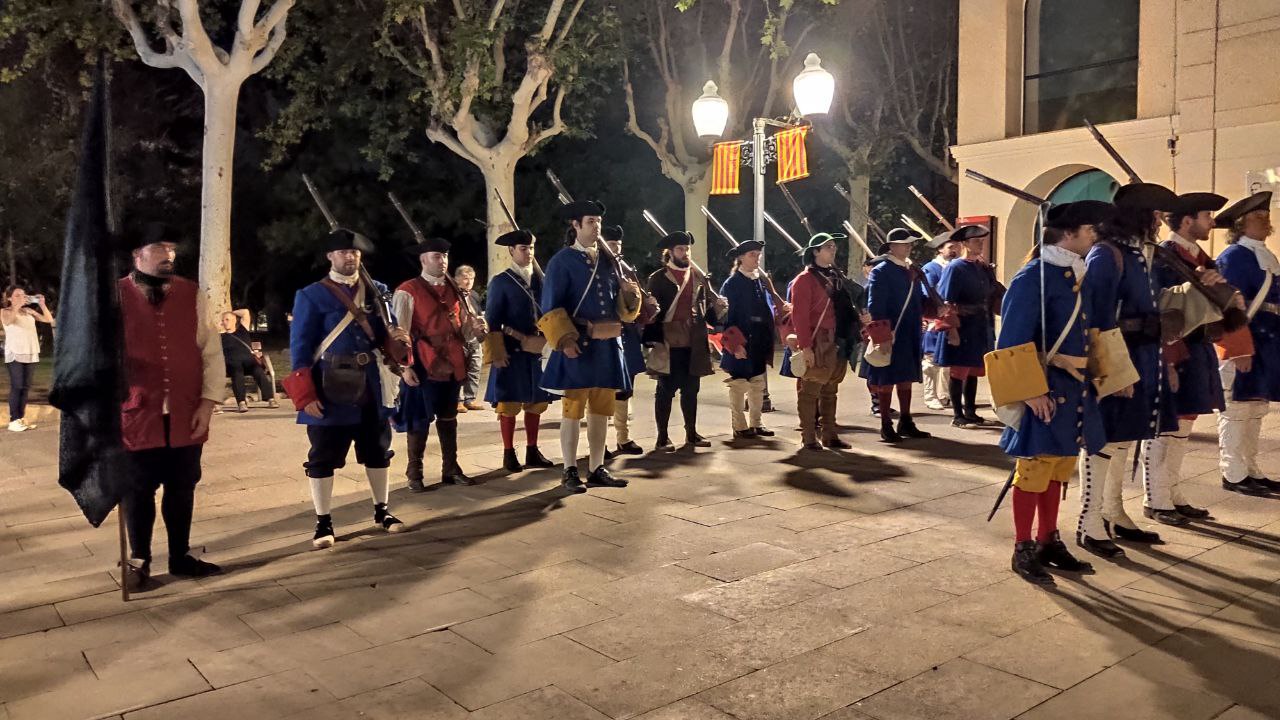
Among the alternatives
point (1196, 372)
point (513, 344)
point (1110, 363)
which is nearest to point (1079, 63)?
point (1196, 372)

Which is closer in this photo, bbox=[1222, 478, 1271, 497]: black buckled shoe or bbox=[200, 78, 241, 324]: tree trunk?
bbox=[1222, 478, 1271, 497]: black buckled shoe

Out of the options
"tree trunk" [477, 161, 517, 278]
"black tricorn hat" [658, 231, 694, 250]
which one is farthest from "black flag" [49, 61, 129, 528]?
"tree trunk" [477, 161, 517, 278]

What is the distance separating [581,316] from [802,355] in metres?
2.50

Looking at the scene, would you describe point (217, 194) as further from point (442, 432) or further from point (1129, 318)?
point (1129, 318)

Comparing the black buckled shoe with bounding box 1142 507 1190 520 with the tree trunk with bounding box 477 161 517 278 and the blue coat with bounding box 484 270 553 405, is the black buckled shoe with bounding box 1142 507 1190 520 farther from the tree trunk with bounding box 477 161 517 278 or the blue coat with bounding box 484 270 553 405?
the tree trunk with bounding box 477 161 517 278

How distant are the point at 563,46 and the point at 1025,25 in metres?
8.12

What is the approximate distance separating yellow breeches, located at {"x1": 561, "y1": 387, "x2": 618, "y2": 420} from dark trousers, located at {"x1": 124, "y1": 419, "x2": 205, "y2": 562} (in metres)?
2.80

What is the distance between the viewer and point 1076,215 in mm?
5188

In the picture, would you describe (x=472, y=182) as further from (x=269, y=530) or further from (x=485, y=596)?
(x=485, y=596)

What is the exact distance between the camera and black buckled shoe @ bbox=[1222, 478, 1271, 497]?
7109 mm

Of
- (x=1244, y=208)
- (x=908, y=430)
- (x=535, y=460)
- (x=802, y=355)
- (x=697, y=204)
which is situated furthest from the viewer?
(x=697, y=204)

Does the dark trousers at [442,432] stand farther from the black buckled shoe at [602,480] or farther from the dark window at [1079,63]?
the dark window at [1079,63]

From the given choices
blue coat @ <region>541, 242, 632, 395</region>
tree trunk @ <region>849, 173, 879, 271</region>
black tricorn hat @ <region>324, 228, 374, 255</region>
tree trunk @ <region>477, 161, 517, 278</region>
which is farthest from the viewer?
tree trunk @ <region>849, 173, 879, 271</region>

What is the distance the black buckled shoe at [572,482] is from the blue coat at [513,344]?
39.9 inches
